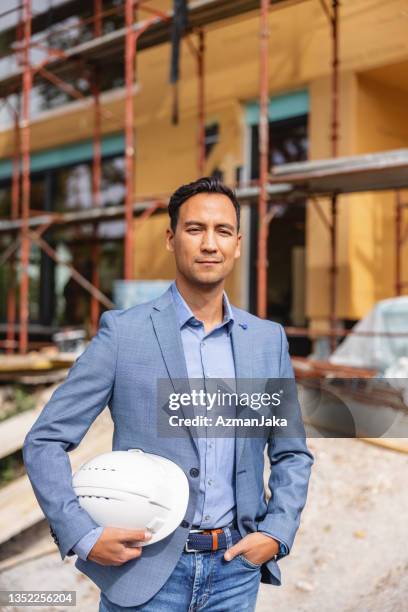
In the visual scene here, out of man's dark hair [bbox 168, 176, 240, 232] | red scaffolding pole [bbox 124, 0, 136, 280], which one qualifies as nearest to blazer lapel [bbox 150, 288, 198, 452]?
man's dark hair [bbox 168, 176, 240, 232]

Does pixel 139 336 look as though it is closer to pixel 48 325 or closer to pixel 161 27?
pixel 161 27

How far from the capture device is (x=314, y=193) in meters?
9.05

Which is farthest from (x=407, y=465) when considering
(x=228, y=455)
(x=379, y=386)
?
(x=228, y=455)

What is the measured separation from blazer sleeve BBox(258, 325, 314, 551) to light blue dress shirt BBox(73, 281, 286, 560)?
14 cm

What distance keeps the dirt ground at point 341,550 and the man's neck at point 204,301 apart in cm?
277

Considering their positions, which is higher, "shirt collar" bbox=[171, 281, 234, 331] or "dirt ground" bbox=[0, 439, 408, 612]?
"shirt collar" bbox=[171, 281, 234, 331]

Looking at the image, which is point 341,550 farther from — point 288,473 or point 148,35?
point 148,35

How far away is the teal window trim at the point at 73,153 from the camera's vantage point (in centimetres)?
1366

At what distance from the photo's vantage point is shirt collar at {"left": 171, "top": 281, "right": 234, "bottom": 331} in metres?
2.06

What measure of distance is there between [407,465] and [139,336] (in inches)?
172

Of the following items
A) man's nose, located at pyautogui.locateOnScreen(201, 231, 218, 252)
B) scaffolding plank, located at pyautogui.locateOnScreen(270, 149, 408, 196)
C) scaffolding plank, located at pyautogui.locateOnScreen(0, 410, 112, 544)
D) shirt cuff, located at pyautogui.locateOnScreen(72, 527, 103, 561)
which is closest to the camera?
shirt cuff, located at pyautogui.locateOnScreen(72, 527, 103, 561)

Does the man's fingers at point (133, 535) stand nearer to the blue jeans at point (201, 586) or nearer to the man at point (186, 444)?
the man at point (186, 444)

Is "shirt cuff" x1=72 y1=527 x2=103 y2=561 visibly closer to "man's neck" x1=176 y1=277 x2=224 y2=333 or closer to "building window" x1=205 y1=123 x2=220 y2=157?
"man's neck" x1=176 y1=277 x2=224 y2=333

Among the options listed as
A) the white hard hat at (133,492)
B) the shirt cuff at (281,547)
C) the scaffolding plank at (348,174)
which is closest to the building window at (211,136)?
the scaffolding plank at (348,174)
